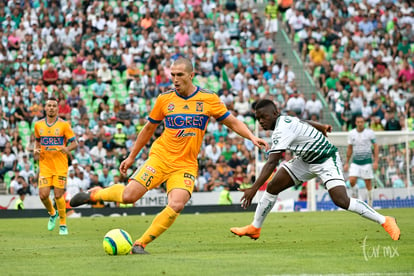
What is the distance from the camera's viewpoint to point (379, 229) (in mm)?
16672

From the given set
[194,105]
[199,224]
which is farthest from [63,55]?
A: [194,105]

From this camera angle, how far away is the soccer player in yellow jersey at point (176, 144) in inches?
458

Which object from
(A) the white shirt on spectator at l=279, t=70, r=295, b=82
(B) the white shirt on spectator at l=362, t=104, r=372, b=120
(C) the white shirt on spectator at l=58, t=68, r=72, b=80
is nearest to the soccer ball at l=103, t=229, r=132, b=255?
(C) the white shirt on spectator at l=58, t=68, r=72, b=80

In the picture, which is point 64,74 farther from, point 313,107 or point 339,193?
point 339,193

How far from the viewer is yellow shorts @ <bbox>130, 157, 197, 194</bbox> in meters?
11.7

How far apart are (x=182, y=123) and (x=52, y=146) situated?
7051 millimetres

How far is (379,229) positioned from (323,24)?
78.2 feet

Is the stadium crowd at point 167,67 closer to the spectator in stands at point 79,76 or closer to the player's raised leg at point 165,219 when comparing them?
the spectator in stands at point 79,76

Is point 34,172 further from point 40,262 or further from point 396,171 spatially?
point 40,262

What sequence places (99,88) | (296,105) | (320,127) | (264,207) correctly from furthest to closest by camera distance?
(296,105) → (99,88) → (264,207) → (320,127)

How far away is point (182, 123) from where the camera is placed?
11938mm

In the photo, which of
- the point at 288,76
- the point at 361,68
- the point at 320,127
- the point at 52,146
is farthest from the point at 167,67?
the point at 320,127

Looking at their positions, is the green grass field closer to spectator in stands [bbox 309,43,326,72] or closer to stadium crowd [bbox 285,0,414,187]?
stadium crowd [bbox 285,0,414,187]

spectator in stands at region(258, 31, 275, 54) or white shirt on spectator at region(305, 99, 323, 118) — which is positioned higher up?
spectator in stands at region(258, 31, 275, 54)
